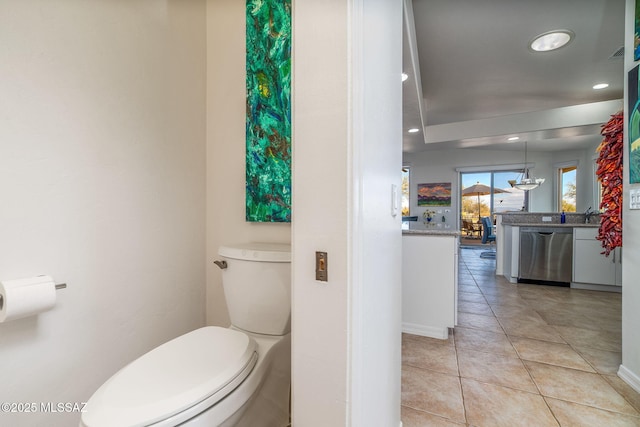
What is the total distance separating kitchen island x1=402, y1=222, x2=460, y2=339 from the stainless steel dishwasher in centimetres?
258

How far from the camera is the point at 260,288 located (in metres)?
1.32

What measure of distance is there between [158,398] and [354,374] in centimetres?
60

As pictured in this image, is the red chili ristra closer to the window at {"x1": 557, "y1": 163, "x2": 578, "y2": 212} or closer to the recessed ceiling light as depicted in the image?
the recessed ceiling light

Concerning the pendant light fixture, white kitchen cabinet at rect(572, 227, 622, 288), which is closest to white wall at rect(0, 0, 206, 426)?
white kitchen cabinet at rect(572, 227, 622, 288)

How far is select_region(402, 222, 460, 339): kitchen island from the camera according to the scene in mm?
2369

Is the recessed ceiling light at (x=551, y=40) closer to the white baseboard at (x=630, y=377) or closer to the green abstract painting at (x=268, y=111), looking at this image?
the green abstract painting at (x=268, y=111)

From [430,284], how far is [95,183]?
2380 mm

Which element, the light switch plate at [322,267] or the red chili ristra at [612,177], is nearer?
the light switch plate at [322,267]

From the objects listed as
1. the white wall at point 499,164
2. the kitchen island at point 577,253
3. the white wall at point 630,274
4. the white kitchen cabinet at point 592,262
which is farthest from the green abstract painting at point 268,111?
the white wall at point 499,164

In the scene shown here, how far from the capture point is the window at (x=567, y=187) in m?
6.86

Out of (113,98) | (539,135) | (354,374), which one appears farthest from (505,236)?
(113,98)

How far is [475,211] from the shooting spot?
28.9 ft

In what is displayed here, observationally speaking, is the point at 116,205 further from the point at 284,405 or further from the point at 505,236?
the point at 505,236

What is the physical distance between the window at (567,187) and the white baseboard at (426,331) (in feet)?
22.1
